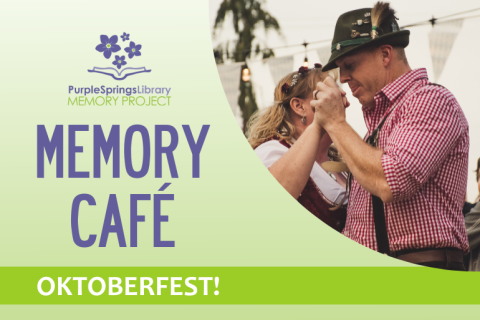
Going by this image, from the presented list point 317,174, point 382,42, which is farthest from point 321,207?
point 382,42

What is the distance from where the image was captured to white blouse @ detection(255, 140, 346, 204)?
1864mm

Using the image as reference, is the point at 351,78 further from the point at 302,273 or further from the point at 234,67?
the point at 234,67

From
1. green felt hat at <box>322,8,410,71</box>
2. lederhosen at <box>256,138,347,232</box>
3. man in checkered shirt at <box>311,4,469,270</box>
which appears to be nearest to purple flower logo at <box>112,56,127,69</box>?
man in checkered shirt at <box>311,4,469,270</box>

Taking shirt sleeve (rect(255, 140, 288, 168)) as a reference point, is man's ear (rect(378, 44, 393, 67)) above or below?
above

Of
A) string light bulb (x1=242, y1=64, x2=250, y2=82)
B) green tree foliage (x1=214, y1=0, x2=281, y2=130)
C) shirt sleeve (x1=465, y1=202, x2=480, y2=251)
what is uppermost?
green tree foliage (x1=214, y1=0, x2=281, y2=130)

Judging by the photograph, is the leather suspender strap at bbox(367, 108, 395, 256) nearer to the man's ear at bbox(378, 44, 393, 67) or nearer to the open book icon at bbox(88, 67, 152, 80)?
the man's ear at bbox(378, 44, 393, 67)

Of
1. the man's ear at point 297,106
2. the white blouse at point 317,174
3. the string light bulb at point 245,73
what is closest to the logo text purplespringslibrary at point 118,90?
the white blouse at point 317,174

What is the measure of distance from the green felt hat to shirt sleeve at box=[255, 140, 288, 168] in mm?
382

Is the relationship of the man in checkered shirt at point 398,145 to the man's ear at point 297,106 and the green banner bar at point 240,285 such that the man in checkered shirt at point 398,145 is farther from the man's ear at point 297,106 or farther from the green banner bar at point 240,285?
the man's ear at point 297,106

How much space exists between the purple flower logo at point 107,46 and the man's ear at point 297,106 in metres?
0.90

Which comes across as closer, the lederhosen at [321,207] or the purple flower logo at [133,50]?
the purple flower logo at [133,50]

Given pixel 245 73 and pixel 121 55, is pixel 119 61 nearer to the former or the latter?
pixel 121 55

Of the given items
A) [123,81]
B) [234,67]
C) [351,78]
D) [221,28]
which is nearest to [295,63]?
[234,67]

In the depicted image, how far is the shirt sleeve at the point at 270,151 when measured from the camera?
72.2 inches
